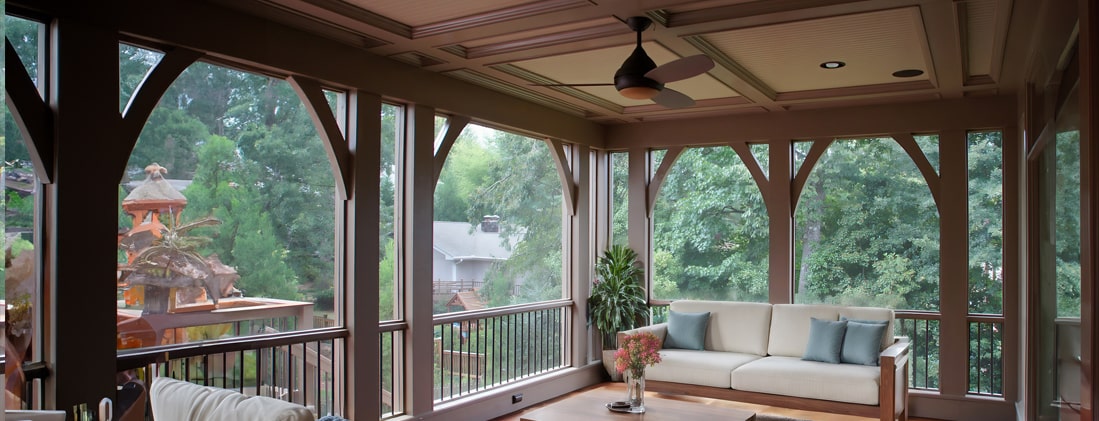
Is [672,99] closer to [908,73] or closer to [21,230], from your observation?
[908,73]

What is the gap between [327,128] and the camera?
4.65 m

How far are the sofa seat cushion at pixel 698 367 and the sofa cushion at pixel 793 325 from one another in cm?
24

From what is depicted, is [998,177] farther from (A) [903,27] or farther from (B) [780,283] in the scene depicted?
(A) [903,27]

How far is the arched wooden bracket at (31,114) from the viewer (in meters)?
3.13

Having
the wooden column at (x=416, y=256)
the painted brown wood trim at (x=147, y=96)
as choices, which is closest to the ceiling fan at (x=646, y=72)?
the wooden column at (x=416, y=256)

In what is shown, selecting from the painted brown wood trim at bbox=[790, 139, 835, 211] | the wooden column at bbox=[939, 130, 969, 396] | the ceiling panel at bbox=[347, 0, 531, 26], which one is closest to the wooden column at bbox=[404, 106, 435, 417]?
the ceiling panel at bbox=[347, 0, 531, 26]

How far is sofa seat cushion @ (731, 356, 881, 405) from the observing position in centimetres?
557

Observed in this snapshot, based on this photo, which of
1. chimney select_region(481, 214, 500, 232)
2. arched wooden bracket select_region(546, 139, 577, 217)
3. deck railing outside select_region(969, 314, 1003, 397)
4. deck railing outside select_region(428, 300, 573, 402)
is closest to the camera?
deck railing outside select_region(428, 300, 573, 402)

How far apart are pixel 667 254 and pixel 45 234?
19.2ft

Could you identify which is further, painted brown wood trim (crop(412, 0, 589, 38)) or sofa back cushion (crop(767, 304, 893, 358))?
sofa back cushion (crop(767, 304, 893, 358))

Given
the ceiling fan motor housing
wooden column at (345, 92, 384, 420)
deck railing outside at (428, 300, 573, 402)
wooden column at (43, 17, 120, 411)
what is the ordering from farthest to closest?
1. deck railing outside at (428, 300, 573, 402)
2. wooden column at (345, 92, 384, 420)
3. the ceiling fan motor housing
4. wooden column at (43, 17, 120, 411)

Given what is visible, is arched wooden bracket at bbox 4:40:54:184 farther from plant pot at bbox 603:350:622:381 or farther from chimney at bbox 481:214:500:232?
plant pot at bbox 603:350:622:381

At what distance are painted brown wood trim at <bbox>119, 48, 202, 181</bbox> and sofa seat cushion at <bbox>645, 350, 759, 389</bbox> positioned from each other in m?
4.09

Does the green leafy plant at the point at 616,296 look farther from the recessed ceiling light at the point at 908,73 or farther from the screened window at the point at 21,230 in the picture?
the screened window at the point at 21,230
